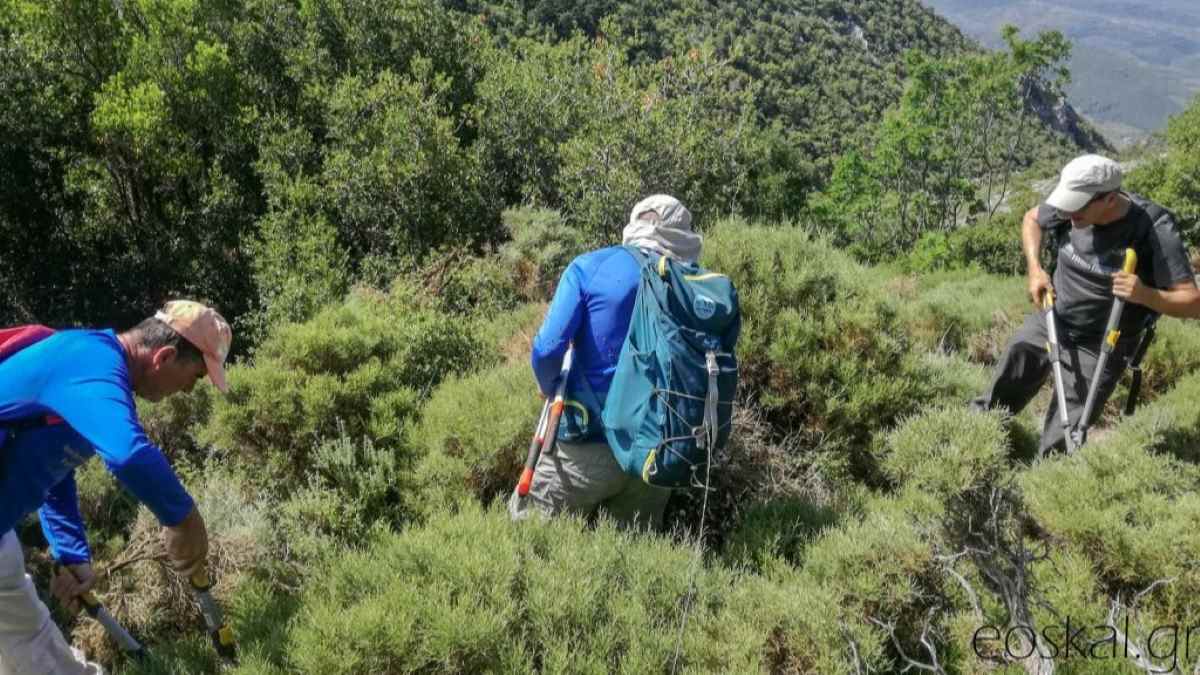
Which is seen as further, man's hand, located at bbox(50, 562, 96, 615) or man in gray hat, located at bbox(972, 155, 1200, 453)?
man in gray hat, located at bbox(972, 155, 1200, 453)

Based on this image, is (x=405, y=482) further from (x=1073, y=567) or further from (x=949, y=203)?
(x=949, y=203)

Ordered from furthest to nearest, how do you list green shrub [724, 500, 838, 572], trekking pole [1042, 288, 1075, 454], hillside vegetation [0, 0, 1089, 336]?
hillside vegetation [0, 0, 1089, 336] → trekking pole [1042, 288, 1075, 454] → green shrub [724, 500, 838, 572]

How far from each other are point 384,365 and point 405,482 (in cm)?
134

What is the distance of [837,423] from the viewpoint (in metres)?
5.13

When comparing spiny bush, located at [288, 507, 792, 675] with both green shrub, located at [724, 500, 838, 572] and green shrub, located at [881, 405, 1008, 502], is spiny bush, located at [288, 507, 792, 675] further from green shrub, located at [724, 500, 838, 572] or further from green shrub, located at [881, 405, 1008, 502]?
green shrub, located at [881, 405, 1008, 502]

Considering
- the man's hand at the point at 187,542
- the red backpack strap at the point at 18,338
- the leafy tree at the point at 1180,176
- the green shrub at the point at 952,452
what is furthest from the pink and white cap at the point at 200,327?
the leafy tree at the point at 1180,176

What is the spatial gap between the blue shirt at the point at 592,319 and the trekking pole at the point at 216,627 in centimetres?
170

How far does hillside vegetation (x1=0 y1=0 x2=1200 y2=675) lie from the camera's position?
3055 mm

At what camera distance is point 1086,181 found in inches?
159

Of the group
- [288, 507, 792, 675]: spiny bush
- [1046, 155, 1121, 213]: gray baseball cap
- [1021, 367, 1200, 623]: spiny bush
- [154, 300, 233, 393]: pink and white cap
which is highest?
[1046, 155, 1121, 213]: gray baseball cap

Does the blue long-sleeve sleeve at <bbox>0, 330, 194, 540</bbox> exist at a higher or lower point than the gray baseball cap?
lower

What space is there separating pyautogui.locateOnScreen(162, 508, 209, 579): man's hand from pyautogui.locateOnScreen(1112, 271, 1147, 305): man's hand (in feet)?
15.1

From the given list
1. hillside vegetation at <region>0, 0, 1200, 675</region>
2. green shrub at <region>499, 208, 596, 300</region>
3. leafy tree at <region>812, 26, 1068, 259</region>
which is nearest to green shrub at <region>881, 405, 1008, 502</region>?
hillside vegetation at <region>0, 0, 1200, 675</region>

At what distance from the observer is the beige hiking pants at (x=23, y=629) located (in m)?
2.97
